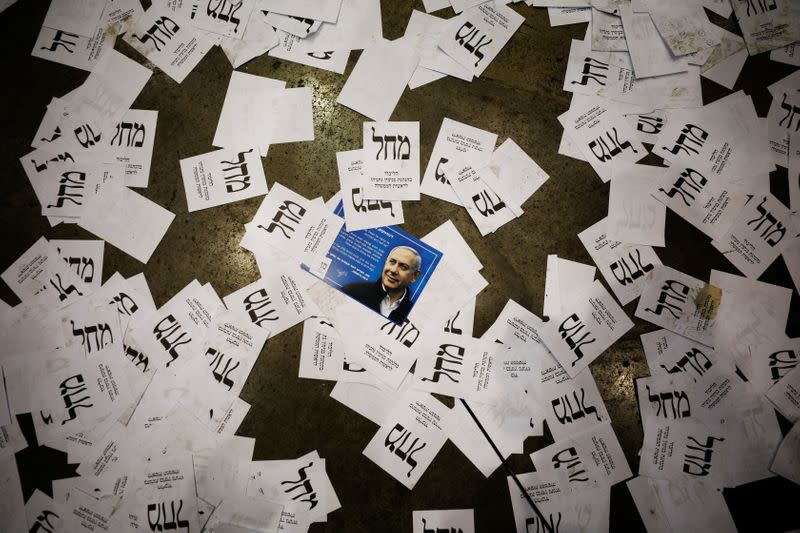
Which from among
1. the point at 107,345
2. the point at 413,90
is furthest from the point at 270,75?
the point at 107,345

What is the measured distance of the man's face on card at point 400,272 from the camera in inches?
58.6

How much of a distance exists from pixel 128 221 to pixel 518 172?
4.22 feet

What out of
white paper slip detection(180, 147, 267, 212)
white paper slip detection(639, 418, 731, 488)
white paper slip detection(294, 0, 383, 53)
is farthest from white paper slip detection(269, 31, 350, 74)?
white paper slip detection(639, 418, 731, 488)

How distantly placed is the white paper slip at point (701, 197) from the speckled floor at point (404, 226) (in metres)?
0.05

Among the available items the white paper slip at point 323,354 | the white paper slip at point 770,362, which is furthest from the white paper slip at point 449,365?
the white paper slip at point 770,362

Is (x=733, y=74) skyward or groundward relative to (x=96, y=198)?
skyward

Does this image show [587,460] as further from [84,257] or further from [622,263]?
[84,257]

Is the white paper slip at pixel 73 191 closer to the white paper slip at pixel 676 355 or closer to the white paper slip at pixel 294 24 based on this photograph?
the white paper slip at pixel 294 24

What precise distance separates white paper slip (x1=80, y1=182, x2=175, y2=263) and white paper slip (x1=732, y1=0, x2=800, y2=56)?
197 centimetres

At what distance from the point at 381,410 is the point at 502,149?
919mm

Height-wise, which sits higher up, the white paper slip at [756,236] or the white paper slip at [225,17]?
the white paper slip at [225,17]

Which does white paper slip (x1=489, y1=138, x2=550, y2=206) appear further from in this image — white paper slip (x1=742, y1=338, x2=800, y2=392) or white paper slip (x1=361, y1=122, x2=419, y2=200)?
white paper slip (x1=742, y1=338, x2=800, y2=392)

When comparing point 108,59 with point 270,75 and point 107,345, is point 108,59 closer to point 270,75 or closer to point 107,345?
point 270,75

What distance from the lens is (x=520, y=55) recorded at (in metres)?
1.54
